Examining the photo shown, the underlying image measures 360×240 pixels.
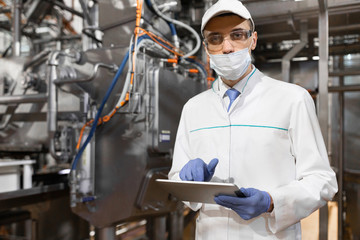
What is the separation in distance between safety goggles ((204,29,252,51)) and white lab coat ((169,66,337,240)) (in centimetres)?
15

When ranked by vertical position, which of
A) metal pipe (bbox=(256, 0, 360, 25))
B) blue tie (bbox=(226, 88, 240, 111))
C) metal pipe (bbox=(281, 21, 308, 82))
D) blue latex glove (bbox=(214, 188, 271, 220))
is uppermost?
metal pipe (bbox=(256, 0, 360, 25))

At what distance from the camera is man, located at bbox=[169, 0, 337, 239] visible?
1073mm

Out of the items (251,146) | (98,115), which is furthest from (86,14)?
(251,146)

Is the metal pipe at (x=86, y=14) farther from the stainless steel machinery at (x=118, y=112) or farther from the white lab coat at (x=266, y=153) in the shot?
the white lab coat at (x=266, y=153)

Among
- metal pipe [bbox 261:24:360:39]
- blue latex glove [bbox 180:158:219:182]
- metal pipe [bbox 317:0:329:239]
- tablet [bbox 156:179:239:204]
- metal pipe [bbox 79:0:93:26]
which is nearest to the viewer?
tablet [bbox 156:179:239:204]

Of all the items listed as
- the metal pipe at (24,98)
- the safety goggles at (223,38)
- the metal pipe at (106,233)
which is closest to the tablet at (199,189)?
the safety goggles at (223,38)

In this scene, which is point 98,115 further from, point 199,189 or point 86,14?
point 199,189

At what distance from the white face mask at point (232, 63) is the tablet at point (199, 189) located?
18.3 inches

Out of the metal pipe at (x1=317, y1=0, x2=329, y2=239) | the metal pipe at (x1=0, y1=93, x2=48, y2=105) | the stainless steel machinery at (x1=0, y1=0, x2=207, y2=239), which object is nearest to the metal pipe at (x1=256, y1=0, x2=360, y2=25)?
the metal pipe at (x1=317, y1=0, x2=329, y2=239)

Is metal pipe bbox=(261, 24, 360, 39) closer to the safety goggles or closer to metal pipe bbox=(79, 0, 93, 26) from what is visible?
the safety goggles

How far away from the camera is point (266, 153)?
1.17m

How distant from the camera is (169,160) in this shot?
8.36ft

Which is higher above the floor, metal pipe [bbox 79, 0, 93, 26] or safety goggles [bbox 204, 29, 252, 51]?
metal pipe [bbox 79, 0, 93, 26]

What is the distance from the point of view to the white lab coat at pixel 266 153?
1079 millimetres
